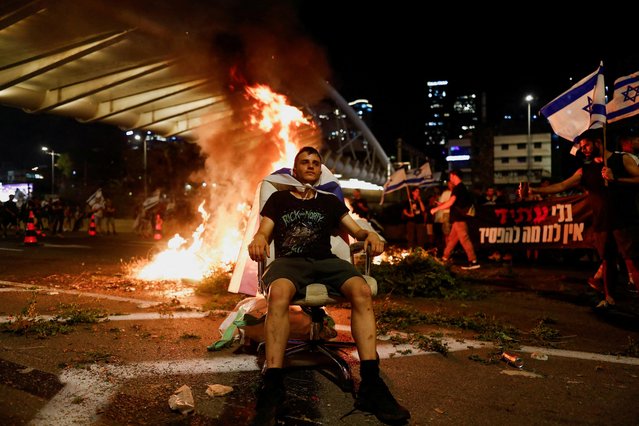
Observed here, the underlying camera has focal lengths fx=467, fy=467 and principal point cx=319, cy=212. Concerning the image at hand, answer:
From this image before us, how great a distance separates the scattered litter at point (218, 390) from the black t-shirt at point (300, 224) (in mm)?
1048

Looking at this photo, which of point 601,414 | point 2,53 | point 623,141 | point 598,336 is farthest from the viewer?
point 2,53

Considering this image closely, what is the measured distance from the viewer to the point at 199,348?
4.14 meters

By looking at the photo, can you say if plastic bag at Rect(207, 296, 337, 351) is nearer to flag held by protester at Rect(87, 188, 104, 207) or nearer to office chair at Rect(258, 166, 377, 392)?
office chair at Rect(258, 166, 377, 392)

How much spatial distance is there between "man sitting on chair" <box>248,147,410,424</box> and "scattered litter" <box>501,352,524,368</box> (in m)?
1.42

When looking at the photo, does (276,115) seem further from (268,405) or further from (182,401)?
(268,405)

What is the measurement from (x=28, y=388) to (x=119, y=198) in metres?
35.3

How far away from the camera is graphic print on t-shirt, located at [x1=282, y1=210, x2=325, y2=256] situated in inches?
143

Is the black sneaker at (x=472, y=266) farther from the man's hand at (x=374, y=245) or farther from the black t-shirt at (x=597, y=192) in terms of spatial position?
the man's hand at (x=374, y=245)

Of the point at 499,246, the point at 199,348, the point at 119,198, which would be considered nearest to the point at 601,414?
the point at 199,348

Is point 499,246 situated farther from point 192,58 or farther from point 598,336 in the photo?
point 192,58

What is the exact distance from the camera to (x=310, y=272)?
343cm

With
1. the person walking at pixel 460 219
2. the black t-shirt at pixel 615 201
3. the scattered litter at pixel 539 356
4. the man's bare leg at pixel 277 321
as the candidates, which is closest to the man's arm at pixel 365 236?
the man's bare leg at pixel 277 321

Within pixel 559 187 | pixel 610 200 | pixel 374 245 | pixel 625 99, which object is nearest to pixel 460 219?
pixel 625 99

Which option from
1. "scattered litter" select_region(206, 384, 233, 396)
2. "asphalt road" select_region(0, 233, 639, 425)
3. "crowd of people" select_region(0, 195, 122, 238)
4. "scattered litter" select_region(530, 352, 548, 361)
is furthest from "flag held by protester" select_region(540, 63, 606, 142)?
"crowd of people" select_region(0, 195, 122, 238)
